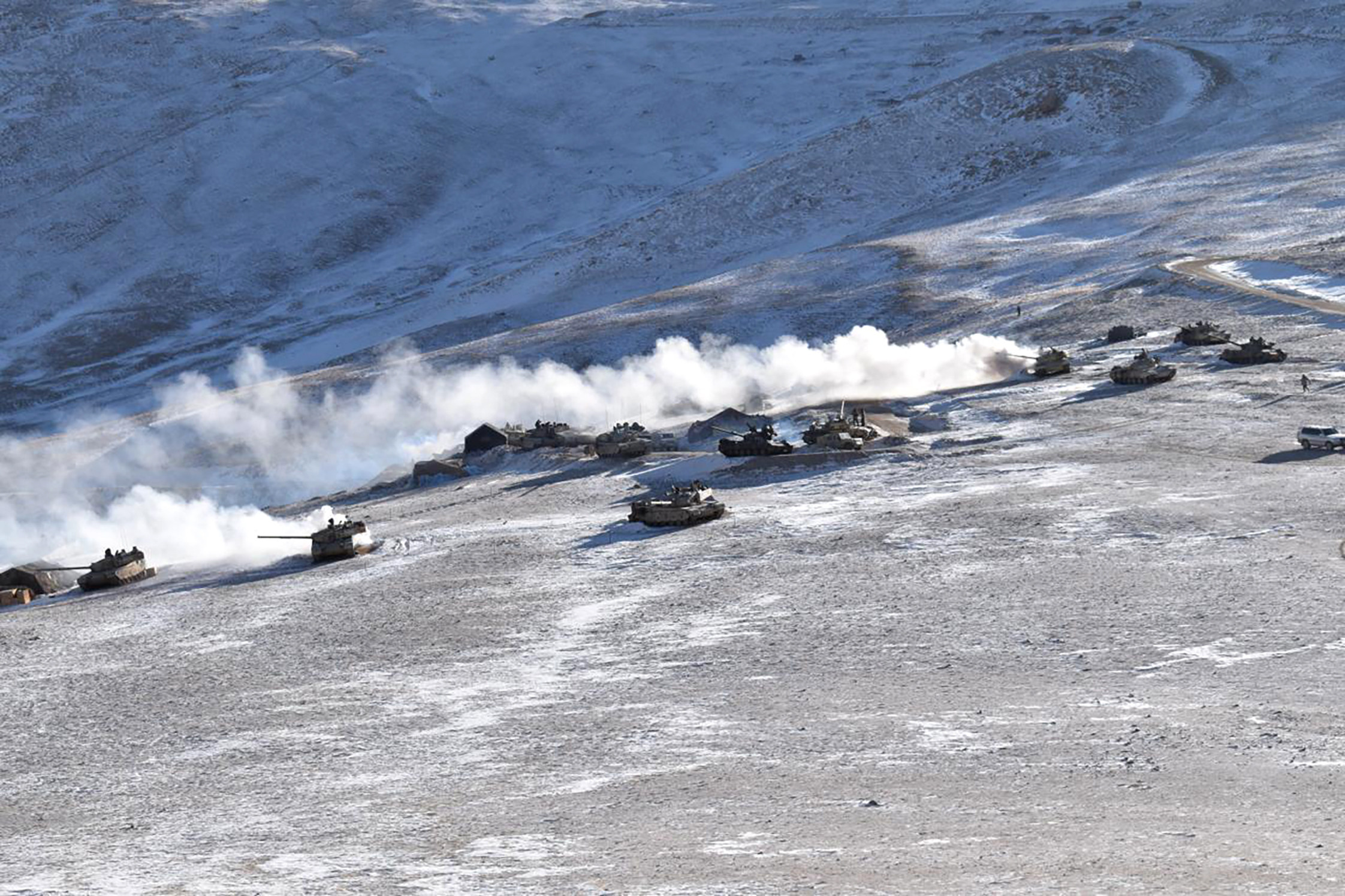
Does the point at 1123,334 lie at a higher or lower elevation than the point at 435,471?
lower

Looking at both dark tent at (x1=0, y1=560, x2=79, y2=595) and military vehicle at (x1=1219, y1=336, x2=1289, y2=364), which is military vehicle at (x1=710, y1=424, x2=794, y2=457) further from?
dark tent at (x1=0, y1=560, x2=79, y2=595)

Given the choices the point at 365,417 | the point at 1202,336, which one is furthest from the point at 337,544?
the point at 1202,336

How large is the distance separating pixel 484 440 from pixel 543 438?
2.40 metres

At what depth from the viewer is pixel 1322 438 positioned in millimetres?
40344

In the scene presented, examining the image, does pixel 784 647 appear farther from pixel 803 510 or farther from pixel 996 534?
pixel 803 510

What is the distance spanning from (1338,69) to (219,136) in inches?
3211

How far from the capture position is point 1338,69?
4493 inches

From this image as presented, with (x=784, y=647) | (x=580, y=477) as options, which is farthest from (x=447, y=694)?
(x=580, y=477)

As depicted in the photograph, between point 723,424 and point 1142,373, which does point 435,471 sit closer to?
point 723,424

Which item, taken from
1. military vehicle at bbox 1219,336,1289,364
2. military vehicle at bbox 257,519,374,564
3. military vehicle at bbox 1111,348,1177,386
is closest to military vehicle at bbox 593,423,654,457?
A: military vehicle at bbox 257,519,374,564

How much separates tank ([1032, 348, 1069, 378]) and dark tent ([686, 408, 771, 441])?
9991 millimetres

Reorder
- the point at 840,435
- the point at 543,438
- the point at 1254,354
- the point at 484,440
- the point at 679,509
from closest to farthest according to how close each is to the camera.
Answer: the point at 679,509 < the point at 840,435 < the point at 1254,354 < the point at 543,438 < the point at 484,440

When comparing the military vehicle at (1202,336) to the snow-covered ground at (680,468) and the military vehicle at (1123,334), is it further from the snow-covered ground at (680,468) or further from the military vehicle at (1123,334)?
the military vehicle at (1123,334)

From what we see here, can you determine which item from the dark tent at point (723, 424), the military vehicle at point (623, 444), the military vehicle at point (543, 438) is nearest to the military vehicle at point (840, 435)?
the dark tent at point (723, 424)
